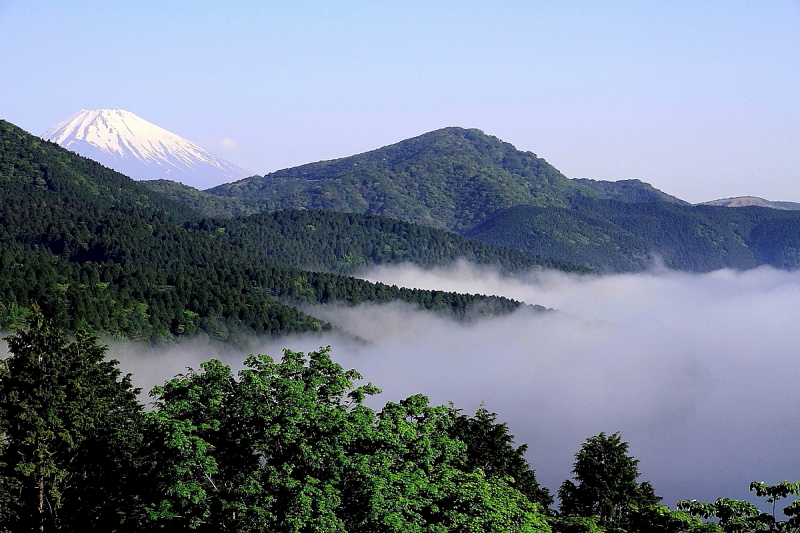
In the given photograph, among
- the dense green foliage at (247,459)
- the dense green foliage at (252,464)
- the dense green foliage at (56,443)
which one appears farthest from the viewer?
the dense green foliage at (56,443)

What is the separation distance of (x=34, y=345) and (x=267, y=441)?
76.9ft

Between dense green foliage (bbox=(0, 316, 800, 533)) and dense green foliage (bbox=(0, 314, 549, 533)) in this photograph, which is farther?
dense green foliage (bbox=(0, 314, 549, 533))

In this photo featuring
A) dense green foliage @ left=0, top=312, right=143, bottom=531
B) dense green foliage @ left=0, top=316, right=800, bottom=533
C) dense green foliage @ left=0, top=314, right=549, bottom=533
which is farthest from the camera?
dense green foliage @ left=0, top=312, right=143, bottom=531

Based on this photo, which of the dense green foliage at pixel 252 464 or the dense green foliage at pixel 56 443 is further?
the dense green foliage at pixel 56 443

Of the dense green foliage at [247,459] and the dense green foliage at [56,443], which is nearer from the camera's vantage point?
the dense green foliage at [247,459]

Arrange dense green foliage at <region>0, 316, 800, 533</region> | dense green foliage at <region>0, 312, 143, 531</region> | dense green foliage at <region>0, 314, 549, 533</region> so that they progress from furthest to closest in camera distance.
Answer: dense green foliage at <region>0, 312, 143, 531</region> → dense green foliage at <region>0, 314, 549, 533</region> → dense green foliage at <region>0, 316, 800, 533</region>

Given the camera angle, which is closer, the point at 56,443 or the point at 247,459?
the point at 247,459

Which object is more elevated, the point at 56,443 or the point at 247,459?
the point at 247,459

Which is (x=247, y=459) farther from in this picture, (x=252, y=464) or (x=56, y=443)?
(x=56, y=443)

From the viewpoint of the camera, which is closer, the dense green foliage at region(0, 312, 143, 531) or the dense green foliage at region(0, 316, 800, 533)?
the dense green foliage at region(0, 316, 800, 533)

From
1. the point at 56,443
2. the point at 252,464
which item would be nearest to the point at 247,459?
the point at 252,464

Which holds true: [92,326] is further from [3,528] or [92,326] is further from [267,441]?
[267,441]

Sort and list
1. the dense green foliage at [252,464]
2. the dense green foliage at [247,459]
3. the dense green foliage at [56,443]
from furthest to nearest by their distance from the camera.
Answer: the dense green foliage at [56,443], the dense green foliage at [247,459], the dense green foliage at [252,464]

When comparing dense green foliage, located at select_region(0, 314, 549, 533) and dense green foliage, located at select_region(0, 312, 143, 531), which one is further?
dense green foliage, located at select_region(0, 312, 143, 531)
